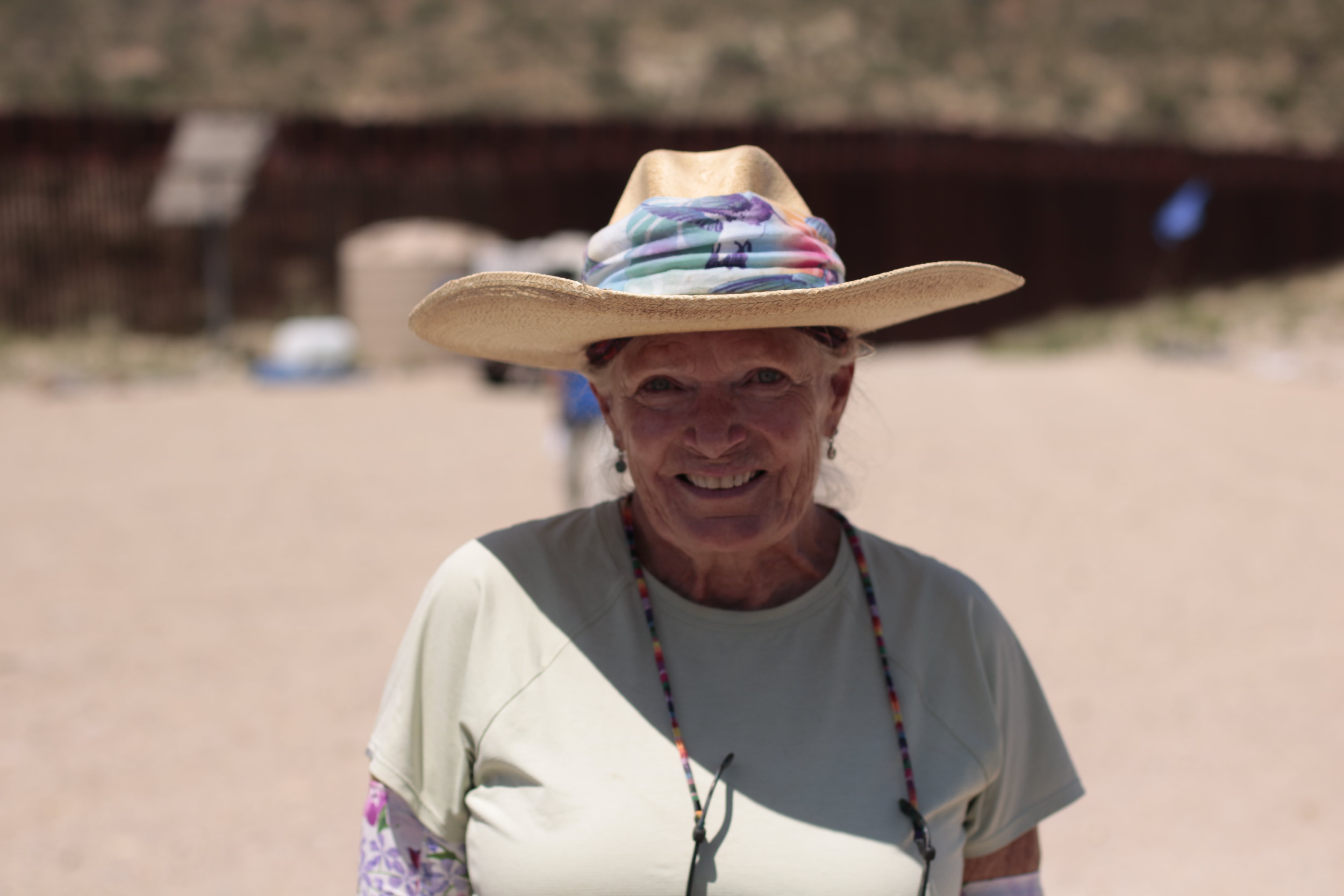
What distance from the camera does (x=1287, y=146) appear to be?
30125 mm

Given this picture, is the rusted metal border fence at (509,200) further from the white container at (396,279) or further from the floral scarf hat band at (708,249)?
the floral scarf hat band at (708,249)

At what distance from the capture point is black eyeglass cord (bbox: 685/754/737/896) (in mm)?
1566

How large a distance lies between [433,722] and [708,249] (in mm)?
740

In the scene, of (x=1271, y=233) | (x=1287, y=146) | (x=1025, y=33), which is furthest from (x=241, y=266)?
(x=1025, y=33)

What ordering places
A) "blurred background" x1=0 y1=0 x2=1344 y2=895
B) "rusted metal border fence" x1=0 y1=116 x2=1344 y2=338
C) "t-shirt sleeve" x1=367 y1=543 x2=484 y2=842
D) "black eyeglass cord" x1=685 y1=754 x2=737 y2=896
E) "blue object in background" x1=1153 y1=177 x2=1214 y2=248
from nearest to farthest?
"black eyeglass cord" x1=685 y1=754 x2=737 y2=896, "t-shirt sleeve" x1=367 y1=543 x2=484 y2=842, "blurred background" x1=0 y1=0 x2=1344 y2=895, "rusted metal border fence" x1=0 y1=116 x2=1344 y2=338, "blue object in background" x1=1153 y1=177 x2=1214 y2=248

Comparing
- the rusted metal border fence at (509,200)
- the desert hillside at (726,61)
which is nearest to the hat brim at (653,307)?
the rusted metal border fence at (509,200)

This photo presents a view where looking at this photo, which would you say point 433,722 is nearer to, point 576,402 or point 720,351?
point 720,351

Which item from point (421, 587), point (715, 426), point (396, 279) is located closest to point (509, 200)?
point (396, 279)

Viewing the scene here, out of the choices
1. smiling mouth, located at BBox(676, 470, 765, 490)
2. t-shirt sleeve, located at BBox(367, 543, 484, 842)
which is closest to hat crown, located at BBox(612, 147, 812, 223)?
smiling mouth, located at BBox(676, 470, 765, 490)

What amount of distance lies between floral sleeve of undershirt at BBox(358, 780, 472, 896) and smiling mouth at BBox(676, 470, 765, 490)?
60 centimetres

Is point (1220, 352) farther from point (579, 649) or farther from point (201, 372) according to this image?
point (579, 649)

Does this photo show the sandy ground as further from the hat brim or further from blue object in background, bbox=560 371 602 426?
blue object in background, bbox=560 371 602 426

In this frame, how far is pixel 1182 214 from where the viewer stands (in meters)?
22.1

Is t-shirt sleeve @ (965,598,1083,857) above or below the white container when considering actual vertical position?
below
